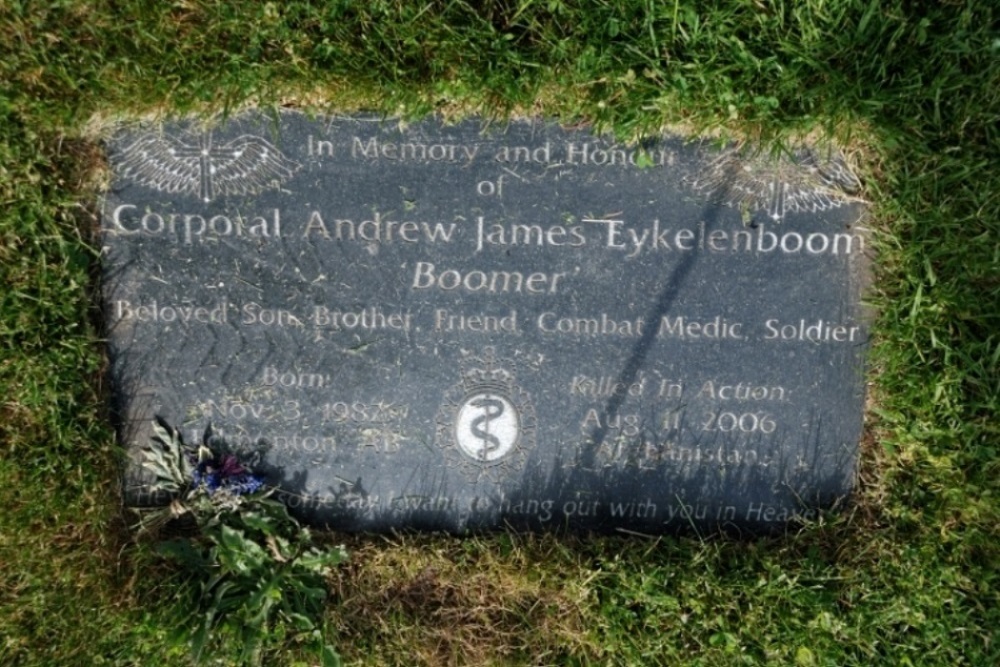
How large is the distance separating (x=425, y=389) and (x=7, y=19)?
5.95 ft

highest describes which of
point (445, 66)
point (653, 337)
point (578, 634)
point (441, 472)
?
point (445, 66)

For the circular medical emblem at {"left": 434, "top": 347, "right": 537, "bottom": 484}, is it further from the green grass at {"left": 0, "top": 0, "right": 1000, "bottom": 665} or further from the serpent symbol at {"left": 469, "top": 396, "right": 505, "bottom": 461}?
the green grass at {"left": 0, "top": 0, "right": 1000, "bottom": 665}

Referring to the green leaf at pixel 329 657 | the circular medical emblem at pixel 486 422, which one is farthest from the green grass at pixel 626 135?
the circular medical emblem at pixel 486 422

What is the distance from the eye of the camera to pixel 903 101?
2.58 m

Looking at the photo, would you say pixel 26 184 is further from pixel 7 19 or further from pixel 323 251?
pixel 323 251

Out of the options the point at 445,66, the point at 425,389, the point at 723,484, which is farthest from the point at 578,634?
the point at 445,66

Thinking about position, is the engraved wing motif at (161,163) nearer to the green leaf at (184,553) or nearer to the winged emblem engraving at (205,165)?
the winged emblem engraving at (205,165)

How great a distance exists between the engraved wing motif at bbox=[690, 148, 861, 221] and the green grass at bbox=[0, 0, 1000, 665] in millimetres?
77

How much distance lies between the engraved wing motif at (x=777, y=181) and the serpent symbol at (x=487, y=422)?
1.01 m

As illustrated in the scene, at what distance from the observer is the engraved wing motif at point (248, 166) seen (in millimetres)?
2607

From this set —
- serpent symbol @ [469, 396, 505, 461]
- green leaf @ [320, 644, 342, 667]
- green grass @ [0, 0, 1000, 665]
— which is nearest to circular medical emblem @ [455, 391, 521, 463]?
serpent symbol @ [469, 396, 505, 461]

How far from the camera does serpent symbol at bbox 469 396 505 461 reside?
2.75 metres

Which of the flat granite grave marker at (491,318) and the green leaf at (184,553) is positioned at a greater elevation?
the flat granite grave marker at (491,318)

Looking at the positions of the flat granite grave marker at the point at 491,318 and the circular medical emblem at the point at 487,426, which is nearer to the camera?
the flat granite grave marker at the point at 491,318
